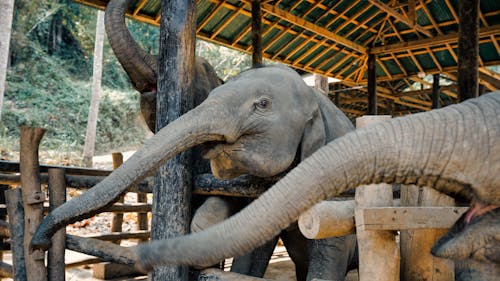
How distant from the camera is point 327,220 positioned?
6.31ft

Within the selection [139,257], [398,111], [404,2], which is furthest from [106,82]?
[139,257]

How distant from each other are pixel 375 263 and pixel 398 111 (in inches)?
590

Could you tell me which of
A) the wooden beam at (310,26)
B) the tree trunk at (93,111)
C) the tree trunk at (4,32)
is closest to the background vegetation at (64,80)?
the tree trunk at (93,111)

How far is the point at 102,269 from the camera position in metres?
4.76

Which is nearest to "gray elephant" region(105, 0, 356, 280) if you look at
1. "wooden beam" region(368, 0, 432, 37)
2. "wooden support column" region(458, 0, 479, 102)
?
"wooden support column" region(458, 0, 479, 102)

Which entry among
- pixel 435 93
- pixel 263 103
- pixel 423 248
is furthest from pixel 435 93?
pixel 423 248

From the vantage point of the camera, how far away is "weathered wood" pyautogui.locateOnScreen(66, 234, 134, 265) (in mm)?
3080

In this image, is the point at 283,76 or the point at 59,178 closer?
the point at 283,76

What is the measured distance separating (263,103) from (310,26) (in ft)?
18.7

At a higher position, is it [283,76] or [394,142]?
[283,76]

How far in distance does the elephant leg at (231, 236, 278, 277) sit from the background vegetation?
13476 millimetres

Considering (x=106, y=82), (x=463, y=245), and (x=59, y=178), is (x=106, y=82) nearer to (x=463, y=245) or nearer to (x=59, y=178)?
(x=59, y=178)

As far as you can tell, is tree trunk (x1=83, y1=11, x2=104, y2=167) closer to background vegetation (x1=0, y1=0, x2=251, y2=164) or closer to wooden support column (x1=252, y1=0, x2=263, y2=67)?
background vegetation (x1=0, y1=0, x2=251, y2=164)

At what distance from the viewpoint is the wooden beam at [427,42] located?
7.70 m
